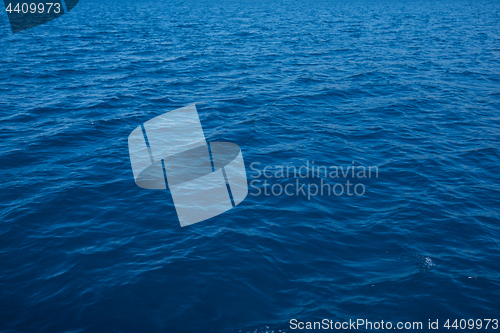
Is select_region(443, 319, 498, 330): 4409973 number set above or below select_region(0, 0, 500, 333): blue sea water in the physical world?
below

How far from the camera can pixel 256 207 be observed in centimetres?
1499

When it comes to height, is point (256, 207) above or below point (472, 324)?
above

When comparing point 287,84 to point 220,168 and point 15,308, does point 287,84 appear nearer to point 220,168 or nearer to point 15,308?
point 220,168

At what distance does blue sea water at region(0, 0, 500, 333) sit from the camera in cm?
1030

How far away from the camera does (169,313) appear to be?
9.97 metres

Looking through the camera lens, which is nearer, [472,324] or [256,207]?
[472,324]

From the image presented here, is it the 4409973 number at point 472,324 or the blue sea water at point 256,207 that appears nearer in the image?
the 4409973 number at point 472,324

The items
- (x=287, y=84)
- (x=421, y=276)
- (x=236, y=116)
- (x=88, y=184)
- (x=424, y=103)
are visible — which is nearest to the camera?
(x=421, y=276)

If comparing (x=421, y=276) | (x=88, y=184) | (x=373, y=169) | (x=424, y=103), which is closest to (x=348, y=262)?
(x=421, y=276)

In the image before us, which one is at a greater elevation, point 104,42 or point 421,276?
point 104,42

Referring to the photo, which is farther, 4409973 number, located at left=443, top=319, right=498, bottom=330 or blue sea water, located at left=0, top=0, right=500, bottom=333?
blue sea water, located at left=0, top=0, right=500, bottom=333

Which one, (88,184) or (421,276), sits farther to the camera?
(88,184)

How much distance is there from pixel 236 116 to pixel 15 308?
16.5 m

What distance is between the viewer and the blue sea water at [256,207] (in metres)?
10.3
